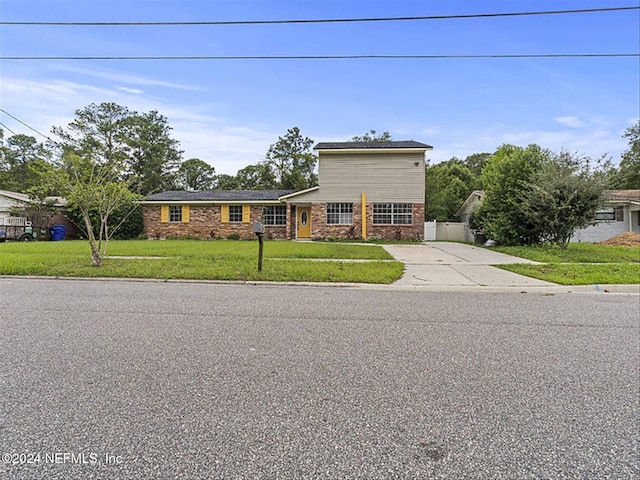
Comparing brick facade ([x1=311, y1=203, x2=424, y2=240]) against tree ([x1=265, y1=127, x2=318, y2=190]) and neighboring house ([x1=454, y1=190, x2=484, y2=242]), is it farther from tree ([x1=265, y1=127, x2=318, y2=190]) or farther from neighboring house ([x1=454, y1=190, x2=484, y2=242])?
tree ([x1=265, y1=127, x2=318, y2=190])

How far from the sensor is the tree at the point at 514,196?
643 inches

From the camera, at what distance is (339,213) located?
21984mm

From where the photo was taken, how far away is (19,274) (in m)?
8.53

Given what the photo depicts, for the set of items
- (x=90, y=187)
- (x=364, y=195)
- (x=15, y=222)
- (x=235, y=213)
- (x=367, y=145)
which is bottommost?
(x=15, y=222)

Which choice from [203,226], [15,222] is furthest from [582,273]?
[15,222]

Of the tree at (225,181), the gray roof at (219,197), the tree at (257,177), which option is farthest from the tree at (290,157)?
the gray roof at (219,197)

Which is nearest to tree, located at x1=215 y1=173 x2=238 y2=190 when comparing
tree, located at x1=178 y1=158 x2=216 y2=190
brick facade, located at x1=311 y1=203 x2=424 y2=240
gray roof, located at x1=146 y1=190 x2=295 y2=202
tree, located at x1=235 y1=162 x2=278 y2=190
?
tree, located at x1=178 y1=158 x2=216 y2=190

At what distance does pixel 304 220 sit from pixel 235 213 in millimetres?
4584

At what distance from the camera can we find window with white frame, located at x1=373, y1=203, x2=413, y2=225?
21734mm

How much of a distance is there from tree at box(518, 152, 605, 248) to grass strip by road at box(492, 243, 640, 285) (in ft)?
4.41

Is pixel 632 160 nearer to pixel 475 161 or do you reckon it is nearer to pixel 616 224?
pixel 475 161

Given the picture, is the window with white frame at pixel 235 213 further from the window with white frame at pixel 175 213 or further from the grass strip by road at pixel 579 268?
the grass strip by road at pixel 579 268

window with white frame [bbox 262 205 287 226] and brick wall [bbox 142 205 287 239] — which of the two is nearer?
brick wall [bbox 142 205 287 239]

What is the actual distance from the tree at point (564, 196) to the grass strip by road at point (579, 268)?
4.41 ft
